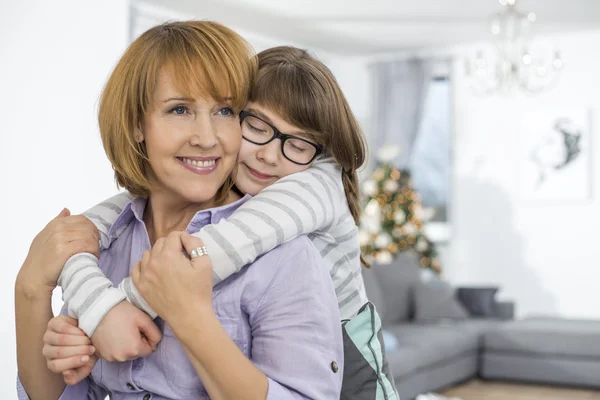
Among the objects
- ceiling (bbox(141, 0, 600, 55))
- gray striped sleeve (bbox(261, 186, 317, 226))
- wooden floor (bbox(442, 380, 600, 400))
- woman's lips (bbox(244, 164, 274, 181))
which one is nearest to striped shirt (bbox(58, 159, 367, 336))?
gray striped sleeve (bbox(261, 186, 317, 226))

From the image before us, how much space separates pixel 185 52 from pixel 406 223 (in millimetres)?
7050

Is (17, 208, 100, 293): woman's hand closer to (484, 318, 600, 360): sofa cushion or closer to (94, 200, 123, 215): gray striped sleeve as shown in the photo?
(94, 200, 123, 215): gray striped sleeve

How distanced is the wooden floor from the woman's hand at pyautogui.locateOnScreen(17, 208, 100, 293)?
503 cm

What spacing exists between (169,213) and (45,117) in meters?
2.63

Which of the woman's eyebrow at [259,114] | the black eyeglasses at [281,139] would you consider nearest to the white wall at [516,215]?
the black eyeglasses at [281,139]

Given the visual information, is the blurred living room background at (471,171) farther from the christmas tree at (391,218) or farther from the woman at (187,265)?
the woman at (187,265)

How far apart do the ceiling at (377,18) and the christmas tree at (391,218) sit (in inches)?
57.5

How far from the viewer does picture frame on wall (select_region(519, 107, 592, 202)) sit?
8.06 metres

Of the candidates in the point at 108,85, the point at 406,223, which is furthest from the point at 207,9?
the point at 108,85

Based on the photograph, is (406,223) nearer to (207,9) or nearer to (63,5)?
(207,9)

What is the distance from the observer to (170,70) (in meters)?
1.29

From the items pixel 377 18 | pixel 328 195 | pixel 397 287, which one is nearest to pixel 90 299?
pixel 328 195

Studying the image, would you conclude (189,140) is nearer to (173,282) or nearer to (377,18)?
(173,282)

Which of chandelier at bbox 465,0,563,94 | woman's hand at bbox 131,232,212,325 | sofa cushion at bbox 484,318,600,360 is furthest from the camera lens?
sofa cushion at bbox 484,318,600,360
